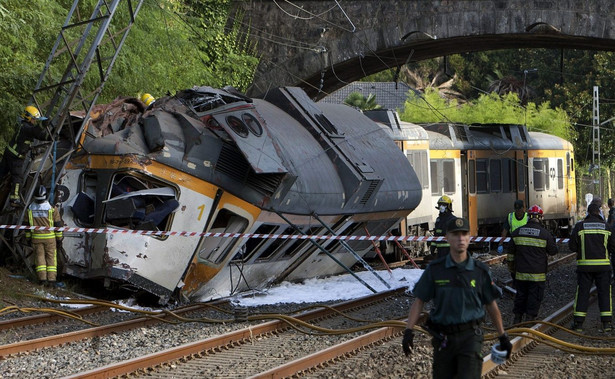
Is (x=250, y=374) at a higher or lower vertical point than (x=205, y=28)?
lower

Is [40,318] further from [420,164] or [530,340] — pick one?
[420,164]

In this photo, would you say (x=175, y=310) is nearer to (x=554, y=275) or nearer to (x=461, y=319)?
(x=461, y=319)

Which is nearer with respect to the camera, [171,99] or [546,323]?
[546,323]

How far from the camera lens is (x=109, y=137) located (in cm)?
1437

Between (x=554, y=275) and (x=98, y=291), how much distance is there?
34.1 ft

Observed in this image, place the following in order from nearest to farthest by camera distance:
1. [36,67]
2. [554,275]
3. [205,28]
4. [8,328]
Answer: [8,328] → [36,67] → [554,275] → [205,28]

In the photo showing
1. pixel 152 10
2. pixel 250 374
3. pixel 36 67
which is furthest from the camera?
pixel 152 10

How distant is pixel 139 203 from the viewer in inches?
556

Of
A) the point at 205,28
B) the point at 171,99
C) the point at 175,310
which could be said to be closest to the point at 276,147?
the point at 171,99

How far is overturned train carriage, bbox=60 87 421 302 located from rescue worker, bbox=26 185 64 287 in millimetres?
315

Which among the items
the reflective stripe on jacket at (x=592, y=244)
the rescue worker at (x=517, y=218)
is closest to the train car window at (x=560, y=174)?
the rescue worker at (x=517, y=218)

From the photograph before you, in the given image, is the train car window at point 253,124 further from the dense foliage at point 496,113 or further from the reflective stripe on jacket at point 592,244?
the dense foliage at point 496,113

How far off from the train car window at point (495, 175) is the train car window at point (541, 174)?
2.29m

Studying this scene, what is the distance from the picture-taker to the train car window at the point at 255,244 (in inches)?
609
